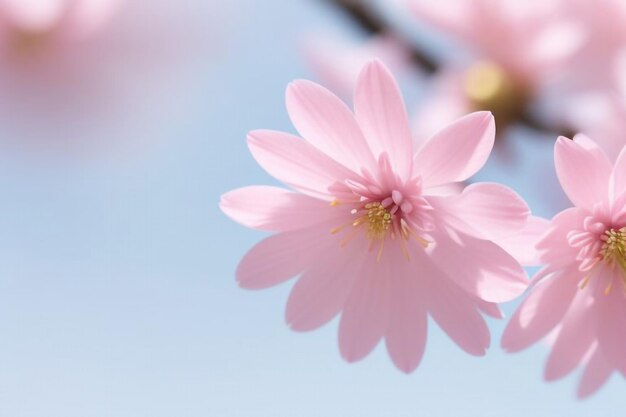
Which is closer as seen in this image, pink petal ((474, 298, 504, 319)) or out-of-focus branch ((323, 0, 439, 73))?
pink petal ((474, 298, 504, 319))

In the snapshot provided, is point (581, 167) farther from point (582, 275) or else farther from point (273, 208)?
point (273, 208)

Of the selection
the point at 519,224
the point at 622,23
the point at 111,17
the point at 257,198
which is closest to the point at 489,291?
the point at 519,224

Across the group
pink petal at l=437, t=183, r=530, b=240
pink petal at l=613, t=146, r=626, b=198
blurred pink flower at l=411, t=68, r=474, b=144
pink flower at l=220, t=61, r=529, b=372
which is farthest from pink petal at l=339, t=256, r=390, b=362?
blurred pink flower at l=411, t=68, r=474, b=144

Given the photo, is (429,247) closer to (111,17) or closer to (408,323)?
(408,323)

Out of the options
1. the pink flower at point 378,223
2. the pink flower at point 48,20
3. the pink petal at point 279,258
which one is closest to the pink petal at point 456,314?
the pink flower at point 378,223

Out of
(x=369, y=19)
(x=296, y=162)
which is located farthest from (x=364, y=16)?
(x=296, y=162)

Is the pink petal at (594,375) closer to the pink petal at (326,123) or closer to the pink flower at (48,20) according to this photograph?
the pink petal at (326,123)

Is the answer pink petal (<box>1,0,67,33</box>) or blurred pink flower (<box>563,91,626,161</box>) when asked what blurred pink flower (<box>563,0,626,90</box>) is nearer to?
blurred pink flower (<box>563,91,626,161</box>)
